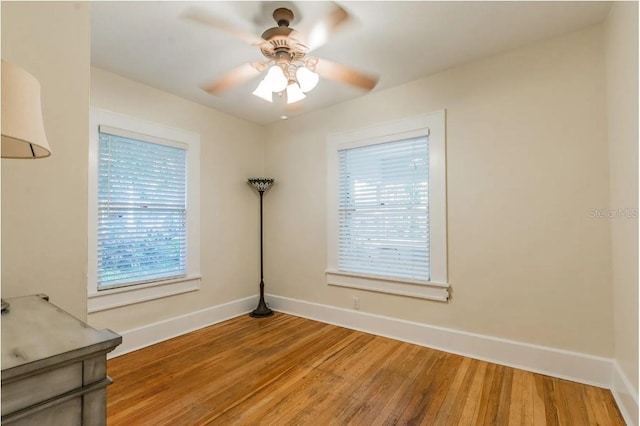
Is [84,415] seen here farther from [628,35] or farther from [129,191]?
[628,35]

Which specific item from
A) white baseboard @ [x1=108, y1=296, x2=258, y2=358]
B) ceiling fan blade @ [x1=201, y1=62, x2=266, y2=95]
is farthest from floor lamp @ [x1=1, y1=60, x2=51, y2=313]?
white baseboard @ [x1=108, y1=296, x2=258, y2=358]

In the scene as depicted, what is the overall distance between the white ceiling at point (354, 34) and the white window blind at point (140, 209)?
0.67m

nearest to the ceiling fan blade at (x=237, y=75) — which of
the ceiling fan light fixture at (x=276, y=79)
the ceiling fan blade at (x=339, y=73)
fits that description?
the ceiling fan light fixture at (x=276, y=79)

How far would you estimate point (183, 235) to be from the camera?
3.42 meters

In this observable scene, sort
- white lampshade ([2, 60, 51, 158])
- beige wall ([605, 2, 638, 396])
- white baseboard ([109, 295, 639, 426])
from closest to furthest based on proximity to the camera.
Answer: white lampshade ([2, 60, 51, 158]) → beige wall ([605, 2, 638, 396]) → white baseboard ([109, 295, 639, 426])

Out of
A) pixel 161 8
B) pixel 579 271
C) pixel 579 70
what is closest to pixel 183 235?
pixel 161 8

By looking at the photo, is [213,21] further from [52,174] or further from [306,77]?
[52,174]

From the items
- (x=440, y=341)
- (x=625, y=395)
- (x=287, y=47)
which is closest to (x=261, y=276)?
(x=440, y=341)

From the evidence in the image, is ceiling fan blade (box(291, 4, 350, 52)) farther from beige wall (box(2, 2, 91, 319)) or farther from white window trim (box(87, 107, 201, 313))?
white window trim (box(87, 107, 201, 313))

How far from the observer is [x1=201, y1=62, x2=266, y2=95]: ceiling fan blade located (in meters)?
2.29

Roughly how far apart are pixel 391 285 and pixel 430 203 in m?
0.93

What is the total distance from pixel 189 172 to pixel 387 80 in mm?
2317

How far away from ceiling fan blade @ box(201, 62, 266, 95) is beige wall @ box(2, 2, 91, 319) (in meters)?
0.98

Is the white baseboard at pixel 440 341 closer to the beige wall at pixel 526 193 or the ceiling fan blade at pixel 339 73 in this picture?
the beige wall at pixel 526 193
